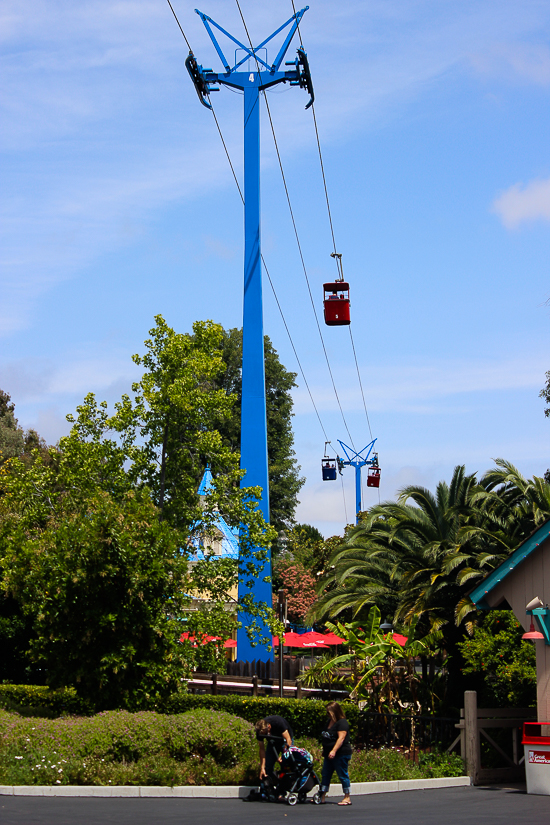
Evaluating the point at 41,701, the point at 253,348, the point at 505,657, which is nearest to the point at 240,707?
the point at 41,701

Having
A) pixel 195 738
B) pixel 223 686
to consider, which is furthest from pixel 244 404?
pixel 195 738

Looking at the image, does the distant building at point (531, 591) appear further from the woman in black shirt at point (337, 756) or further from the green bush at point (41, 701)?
the green bush at point (41, 701)

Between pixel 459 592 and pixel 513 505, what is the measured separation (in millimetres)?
2743

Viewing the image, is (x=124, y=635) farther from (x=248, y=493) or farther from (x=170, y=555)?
(x=248, y=493)

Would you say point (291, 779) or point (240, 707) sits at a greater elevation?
point (240, 707)

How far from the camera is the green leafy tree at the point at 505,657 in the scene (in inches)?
647

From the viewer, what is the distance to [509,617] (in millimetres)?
17531

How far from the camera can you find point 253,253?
99.3 ft

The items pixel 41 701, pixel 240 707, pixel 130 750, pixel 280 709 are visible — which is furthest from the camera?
pixel 41 701

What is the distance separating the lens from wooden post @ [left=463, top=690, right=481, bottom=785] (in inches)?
624

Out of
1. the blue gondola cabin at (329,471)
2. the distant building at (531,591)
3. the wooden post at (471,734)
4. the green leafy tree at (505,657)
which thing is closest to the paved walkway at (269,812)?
the wooden post at (471,734)

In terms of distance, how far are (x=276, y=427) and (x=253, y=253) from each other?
33.9 metres

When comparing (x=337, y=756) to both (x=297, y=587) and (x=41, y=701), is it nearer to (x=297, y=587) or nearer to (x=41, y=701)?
(x=41, y=701)

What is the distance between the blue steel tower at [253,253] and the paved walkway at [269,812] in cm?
1322
